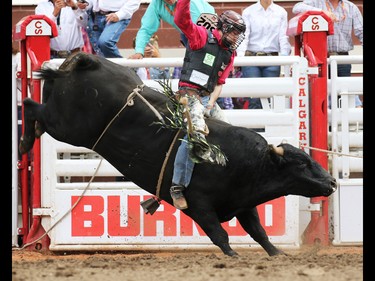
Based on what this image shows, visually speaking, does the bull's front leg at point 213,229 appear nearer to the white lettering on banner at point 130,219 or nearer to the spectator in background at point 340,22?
the white lettering on banner at point 130,219

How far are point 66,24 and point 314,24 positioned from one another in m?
2.66

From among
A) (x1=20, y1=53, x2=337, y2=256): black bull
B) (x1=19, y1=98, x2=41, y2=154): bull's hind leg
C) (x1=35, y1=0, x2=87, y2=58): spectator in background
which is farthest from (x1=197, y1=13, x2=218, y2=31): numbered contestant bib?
(x1=35, y1=0, x2=87, y2=58): spectator in background

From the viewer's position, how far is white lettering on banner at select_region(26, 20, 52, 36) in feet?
29.5

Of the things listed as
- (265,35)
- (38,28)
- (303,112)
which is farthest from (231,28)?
(265,35)

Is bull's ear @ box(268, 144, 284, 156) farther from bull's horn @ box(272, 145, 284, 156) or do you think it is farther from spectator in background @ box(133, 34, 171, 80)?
spectator in background @ box(133, 34, 171, 80)

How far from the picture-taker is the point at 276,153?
A: 7.30 metres

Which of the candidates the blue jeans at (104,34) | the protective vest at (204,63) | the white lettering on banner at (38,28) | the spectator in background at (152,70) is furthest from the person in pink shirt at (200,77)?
the blue jeans at (104,34)

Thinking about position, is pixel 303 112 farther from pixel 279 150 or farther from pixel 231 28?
pixel 231 28

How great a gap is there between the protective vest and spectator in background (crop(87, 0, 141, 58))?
8.52 feet

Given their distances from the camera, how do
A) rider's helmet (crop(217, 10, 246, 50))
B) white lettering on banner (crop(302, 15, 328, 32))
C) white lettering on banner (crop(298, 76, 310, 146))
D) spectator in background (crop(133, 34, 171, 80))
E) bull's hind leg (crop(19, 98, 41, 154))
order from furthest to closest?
spectator in background (crop(133, 34, 171, 80))
white lettering on banner (crop(302, 15, 328, 32))
white lettering on banner (crop(298, 76, 310, 146))
bull's hind leg (crop(19, 98, 41, 154))
rider's helmet (crop(217, 10, 246, 50))
